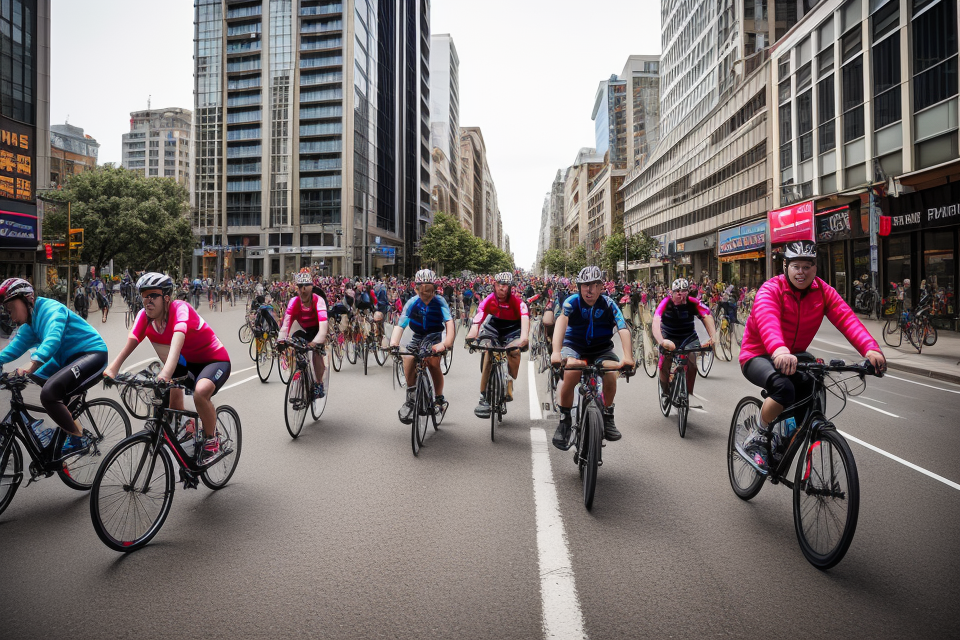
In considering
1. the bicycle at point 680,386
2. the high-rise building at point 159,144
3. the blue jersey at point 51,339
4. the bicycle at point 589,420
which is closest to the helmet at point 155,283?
the blue jersey at point 51,339

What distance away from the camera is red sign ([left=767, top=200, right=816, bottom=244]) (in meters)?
35.1

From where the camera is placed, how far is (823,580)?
3.60 metres

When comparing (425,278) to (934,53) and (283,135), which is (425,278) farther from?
(283,135)

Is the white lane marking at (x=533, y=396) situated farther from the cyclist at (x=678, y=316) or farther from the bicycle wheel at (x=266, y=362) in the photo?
the bicycle wheel at (x=266, y=362)

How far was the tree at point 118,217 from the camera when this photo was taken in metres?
51.4

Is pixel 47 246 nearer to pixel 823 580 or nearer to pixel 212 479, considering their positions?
pixel 212 479

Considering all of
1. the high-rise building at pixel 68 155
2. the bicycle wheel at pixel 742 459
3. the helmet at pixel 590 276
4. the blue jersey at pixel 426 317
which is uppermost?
the high-rise building at pixel 68 155

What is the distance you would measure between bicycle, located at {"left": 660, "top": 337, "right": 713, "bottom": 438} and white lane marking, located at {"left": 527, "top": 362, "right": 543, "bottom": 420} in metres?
1.68

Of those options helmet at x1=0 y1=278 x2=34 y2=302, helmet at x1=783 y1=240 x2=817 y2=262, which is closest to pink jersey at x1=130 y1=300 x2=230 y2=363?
helmet at x1=0 y1=278 x2=34 y2=302

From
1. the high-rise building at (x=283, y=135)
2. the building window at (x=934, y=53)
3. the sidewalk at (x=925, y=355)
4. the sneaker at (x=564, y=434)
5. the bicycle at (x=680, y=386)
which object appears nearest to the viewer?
the sneaker at (x=564, y=434)

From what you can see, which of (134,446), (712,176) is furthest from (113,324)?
(712,176)

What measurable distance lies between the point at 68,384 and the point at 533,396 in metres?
6.75

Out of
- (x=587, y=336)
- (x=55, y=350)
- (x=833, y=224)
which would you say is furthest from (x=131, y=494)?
(x=833, y=224)

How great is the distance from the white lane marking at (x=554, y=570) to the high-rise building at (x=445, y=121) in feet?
398
